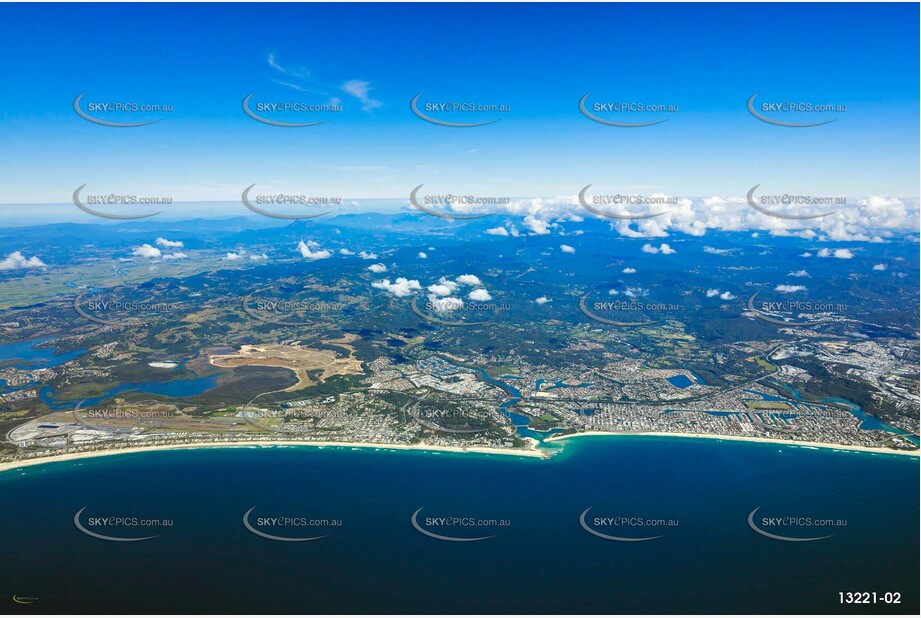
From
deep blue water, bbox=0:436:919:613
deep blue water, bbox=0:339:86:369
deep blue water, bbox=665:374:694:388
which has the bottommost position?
deep blue water, bbox=0:436:919:613

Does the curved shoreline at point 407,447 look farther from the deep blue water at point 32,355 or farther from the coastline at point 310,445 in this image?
the deep blue water at point 32,355

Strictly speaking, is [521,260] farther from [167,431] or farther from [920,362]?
[167,431]

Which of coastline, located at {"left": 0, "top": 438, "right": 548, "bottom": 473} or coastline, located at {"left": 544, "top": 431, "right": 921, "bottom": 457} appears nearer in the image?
coastline, located at {"left": 0, "top": 438, "right": 548, "bottom": 473}

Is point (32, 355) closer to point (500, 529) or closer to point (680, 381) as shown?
point (500, 529)

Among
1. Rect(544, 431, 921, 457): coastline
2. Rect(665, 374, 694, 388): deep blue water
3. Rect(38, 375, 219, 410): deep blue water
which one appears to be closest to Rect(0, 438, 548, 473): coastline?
Rect(544, 431, 921, 457): coastline

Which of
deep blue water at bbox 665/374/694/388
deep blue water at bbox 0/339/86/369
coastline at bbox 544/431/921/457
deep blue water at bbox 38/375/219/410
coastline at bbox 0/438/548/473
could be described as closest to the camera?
coastline at bbox 0/438/548/473

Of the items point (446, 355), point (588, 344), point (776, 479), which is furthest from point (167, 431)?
point (588, 344)

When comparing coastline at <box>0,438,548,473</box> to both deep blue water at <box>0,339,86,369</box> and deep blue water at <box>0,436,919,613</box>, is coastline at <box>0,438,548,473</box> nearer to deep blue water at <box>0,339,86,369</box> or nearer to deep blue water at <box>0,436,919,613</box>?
deep blue water at <box>0,436,919,613</box>

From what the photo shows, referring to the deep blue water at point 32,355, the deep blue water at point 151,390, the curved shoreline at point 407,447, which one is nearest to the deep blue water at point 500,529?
the curved shoreline at point 407,447

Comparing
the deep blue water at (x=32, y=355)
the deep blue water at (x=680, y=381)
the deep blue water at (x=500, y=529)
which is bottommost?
the deep blue water at (x=500, y=529)
